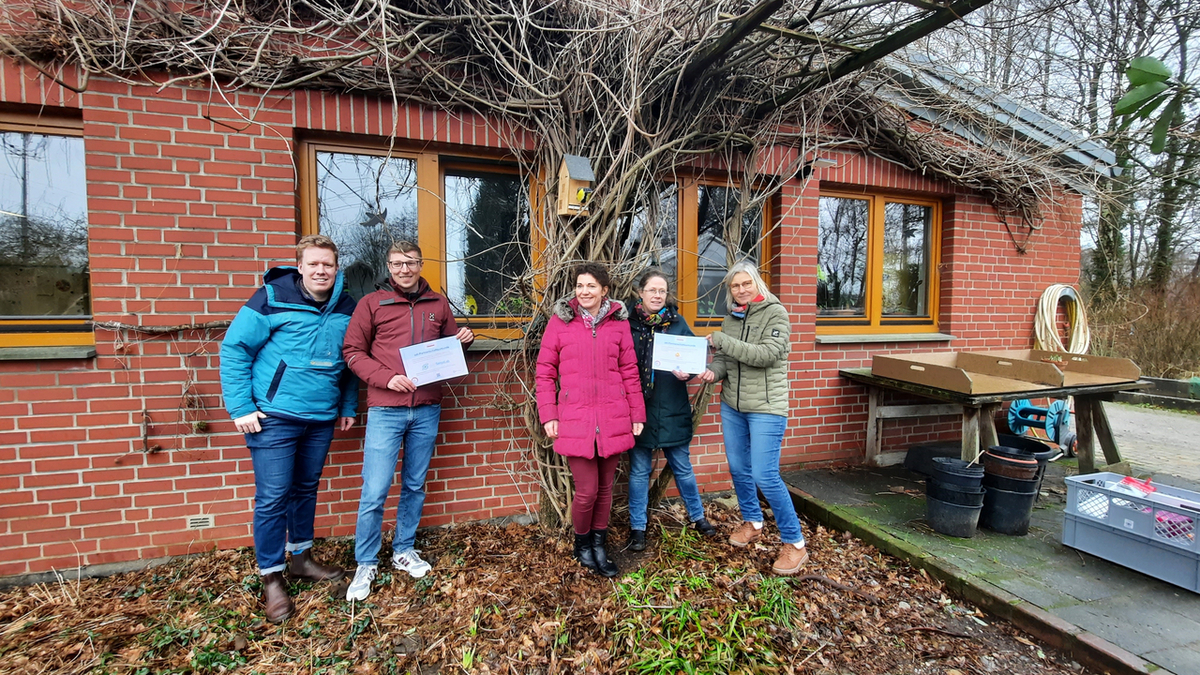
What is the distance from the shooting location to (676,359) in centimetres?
298

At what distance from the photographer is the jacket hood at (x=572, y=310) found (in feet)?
9.27

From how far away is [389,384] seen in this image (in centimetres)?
268

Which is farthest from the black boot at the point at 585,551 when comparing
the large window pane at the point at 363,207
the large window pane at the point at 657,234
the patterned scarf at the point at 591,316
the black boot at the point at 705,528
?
the large window pane at the point at 363,207

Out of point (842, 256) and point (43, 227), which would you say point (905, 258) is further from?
point (43, 227)

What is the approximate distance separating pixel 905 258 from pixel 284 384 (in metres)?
5.33

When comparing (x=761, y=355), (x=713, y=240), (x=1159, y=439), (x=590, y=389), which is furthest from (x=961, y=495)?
(x=1159, y=439)

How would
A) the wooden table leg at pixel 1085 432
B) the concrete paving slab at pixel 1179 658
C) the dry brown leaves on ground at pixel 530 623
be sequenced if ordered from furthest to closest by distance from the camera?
the wooden table leg at pixel 1085 432 → the dry brown leaves on ground at pixel 530 623 → the concrete paving slab at pixel 1179 658

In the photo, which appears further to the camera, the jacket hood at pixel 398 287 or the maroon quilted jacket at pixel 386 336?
the jacket hood at pixel 398 287

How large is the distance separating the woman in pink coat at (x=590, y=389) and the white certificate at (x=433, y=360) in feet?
1.56

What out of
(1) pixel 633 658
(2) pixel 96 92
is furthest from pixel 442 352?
(2) pixel 96 92

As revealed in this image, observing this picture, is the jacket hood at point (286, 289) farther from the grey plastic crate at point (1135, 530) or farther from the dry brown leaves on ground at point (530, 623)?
the grey plastic crate at point (1135, 530)

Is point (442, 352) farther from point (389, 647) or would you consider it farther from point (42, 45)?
point (42, 45)

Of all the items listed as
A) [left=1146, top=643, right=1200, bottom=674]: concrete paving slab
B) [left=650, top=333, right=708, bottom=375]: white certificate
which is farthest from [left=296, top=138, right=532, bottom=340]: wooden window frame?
[left=1146, top=643, right=1200, bottom=674]: concrete paving slab

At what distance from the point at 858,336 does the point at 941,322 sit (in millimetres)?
1090
